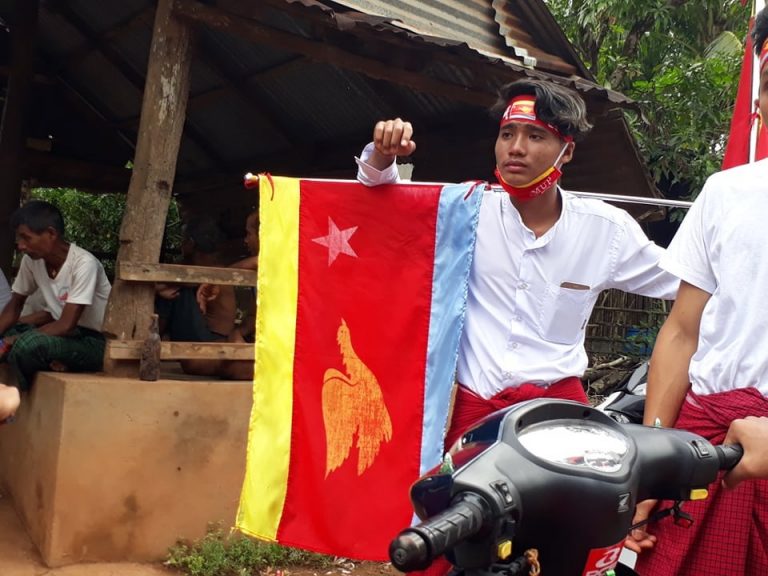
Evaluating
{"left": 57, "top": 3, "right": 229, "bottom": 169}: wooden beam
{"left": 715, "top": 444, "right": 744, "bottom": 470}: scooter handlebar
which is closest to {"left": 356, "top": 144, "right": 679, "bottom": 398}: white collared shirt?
{"left": 715, "top": 444, "right": 744, "bottom": 470}: scooter handlebar

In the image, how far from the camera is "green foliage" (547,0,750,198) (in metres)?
9.77

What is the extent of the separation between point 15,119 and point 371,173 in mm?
6801

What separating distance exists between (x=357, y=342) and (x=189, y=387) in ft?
7.90

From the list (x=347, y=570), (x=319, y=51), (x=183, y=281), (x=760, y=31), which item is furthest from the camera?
(x=347, y=570)

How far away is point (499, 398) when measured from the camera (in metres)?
2.25

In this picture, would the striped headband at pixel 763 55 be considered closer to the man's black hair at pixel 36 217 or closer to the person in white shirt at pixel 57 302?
the person in white shirt at pixel 57 302

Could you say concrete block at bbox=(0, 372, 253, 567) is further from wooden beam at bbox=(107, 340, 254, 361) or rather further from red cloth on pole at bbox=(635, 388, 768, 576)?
red cloth on pole at bbox=(635, 388, 768, 576)

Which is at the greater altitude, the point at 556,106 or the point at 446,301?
the point at 556,106

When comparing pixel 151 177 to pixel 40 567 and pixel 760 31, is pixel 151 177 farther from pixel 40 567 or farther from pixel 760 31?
pixel 760 31

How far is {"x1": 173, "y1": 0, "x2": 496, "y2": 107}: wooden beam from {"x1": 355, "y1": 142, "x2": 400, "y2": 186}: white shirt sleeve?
2633 mm

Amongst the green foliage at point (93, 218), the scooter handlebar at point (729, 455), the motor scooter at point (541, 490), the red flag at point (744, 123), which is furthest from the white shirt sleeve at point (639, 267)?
the green foliage at point (93, 218)

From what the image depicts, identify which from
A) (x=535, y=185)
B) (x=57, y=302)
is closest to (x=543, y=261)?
(x=535, y=185)

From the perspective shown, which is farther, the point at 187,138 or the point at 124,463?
the point at 187,138

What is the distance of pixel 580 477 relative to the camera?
97 cm
